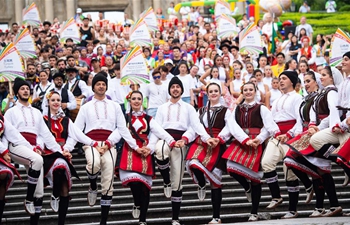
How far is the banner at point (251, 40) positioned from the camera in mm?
21312

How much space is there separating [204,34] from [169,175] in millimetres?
13927

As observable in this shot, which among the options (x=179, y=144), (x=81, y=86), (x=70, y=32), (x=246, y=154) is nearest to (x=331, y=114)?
(x=246, y=154)

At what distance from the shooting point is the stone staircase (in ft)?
48.1

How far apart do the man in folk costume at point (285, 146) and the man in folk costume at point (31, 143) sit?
10.7 feet

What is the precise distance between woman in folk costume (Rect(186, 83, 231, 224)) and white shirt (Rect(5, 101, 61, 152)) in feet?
6.93

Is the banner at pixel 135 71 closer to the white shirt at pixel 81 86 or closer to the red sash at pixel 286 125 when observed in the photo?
the white shirt at pixel 81 86

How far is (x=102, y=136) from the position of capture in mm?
13836

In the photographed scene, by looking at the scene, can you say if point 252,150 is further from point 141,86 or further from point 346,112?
point 141,86

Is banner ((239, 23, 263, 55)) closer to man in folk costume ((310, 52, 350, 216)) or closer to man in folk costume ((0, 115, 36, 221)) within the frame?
man in folk costume ((310, 52, 350, 216))

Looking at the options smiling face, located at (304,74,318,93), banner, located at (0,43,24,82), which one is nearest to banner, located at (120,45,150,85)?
banner, located at (0,43,24,82)

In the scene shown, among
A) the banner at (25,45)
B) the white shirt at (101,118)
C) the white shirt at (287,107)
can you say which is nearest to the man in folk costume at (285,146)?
the white shirt at (287,107)

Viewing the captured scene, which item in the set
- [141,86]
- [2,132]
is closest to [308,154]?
[2,132]

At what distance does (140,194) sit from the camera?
1373 cm

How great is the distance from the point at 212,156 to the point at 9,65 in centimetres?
564
